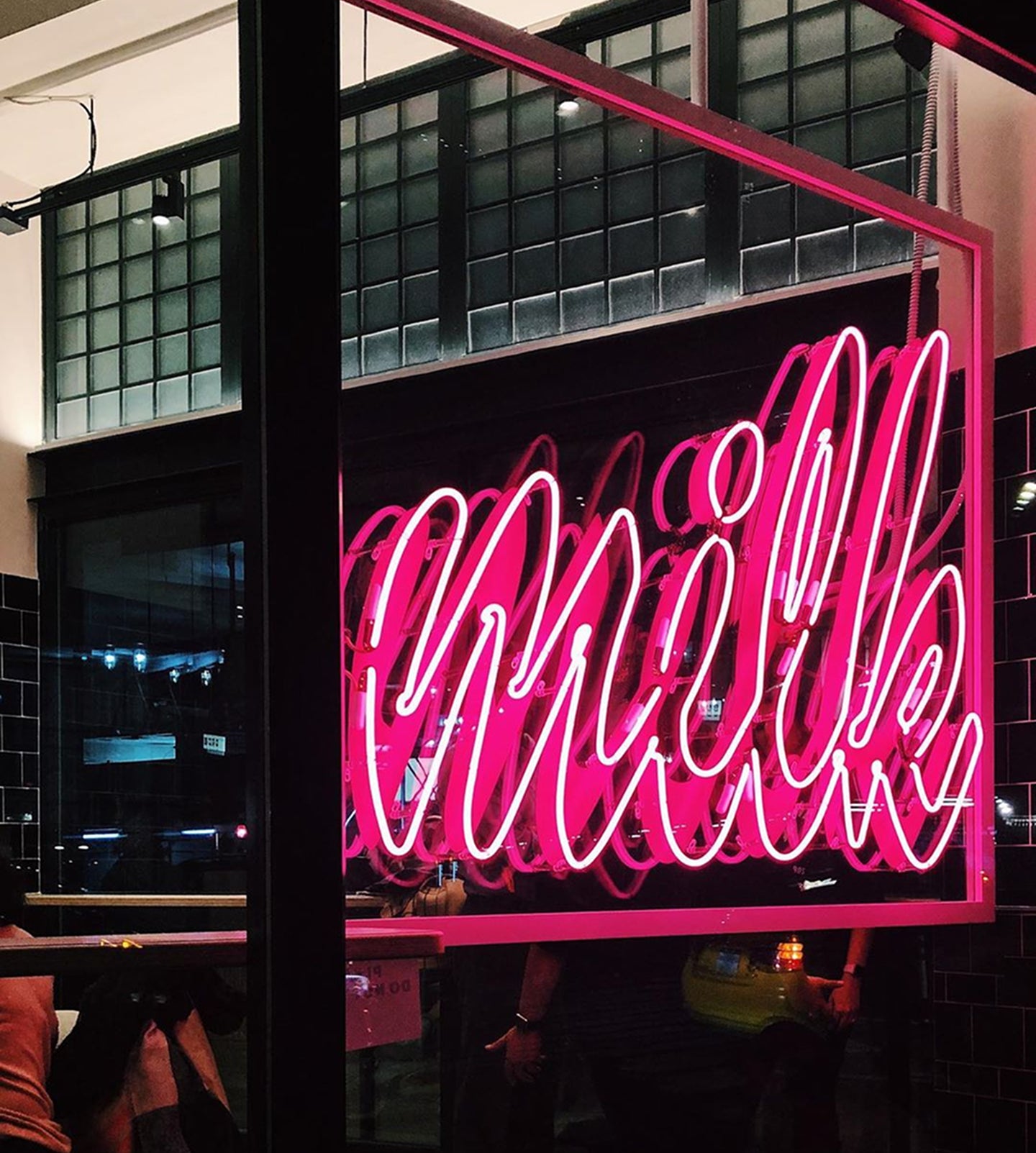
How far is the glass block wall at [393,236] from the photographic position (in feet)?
11.5

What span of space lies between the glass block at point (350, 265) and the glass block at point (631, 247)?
0.88 m

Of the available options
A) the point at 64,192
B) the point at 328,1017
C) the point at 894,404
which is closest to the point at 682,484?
the point at 894,404

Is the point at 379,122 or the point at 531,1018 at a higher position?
the point at 379,122

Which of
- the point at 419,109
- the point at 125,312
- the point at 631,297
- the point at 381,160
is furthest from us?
the point at 631,297

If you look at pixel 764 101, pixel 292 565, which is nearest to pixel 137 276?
pixel 292 565

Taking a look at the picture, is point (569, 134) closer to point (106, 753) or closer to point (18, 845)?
point (106, 753)

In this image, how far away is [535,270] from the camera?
14.4ft

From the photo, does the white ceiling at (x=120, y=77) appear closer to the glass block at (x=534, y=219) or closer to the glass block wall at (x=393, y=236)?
the glass block wall at (x=393, y=236)

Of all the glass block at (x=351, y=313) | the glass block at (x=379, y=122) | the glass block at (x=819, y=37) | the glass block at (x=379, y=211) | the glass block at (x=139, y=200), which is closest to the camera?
the glass block at (x=139, y=200)

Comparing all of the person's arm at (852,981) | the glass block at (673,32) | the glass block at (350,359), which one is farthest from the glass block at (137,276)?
the person's arm at (852,981)

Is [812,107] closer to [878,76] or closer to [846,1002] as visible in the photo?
[878,76]

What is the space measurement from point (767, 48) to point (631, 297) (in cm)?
97

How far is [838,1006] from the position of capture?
3.97 meters

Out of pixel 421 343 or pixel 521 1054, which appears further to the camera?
pixel 421 343
